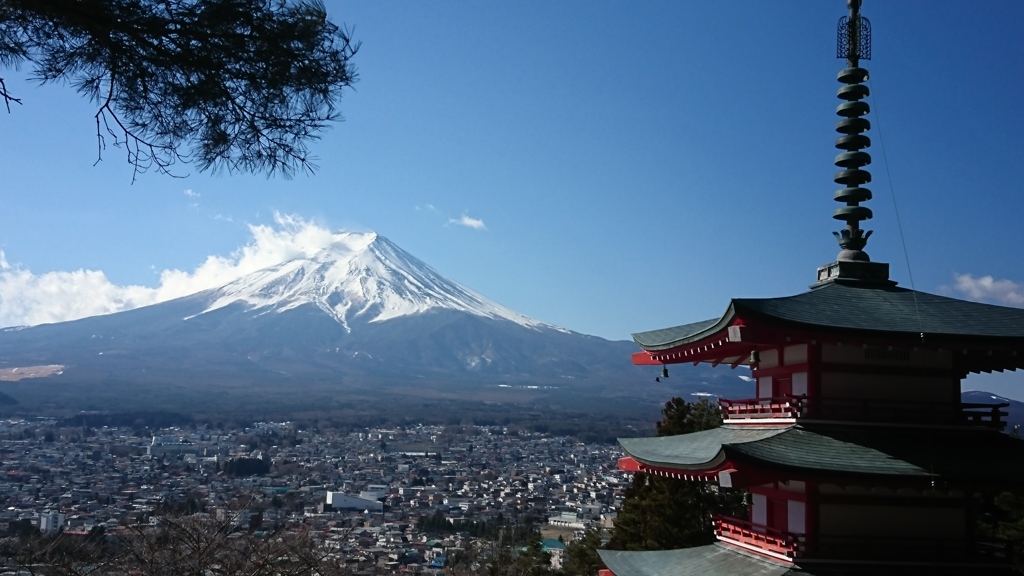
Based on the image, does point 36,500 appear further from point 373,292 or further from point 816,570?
point 373,292

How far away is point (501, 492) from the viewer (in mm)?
45250

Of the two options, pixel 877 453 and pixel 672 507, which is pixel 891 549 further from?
pixel 672 507

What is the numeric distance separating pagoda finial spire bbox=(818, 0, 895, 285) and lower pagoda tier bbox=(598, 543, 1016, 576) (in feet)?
9.09

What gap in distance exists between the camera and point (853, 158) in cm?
909

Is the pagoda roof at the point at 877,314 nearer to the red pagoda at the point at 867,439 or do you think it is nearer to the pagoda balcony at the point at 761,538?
the red pagoda at the point at 867,439

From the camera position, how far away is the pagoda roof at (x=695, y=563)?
25.9ft

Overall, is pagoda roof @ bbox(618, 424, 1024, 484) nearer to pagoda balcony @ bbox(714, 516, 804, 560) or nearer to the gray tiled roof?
the gray tiled roof

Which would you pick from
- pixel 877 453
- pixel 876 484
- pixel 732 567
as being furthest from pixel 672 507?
pixel 876 484

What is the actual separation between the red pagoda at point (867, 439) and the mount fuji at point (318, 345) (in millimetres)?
77527

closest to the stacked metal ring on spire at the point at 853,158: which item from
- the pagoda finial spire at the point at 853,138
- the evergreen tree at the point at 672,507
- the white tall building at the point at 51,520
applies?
the pagoda finial spire at the point at 853,138

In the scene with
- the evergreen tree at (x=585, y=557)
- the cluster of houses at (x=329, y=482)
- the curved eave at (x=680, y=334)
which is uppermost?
the curved eave at (x=680, y=334)

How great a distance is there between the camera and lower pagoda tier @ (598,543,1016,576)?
7.42m

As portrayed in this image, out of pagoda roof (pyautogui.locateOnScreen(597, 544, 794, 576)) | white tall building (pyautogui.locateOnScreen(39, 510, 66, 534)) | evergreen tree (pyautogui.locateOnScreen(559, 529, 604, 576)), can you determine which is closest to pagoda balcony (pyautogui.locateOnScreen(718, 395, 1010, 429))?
pagoda roof (pyautogui.locateOnScreen(597, 544, 794, 576))

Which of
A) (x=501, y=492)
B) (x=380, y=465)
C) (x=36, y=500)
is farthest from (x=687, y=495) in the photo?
(x=380, y=465)
